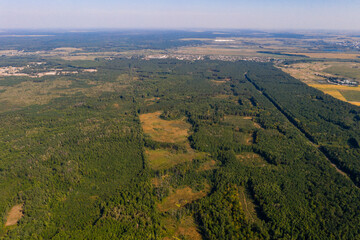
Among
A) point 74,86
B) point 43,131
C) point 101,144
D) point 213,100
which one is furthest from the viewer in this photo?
point 74,86

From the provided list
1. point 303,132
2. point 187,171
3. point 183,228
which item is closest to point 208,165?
point 187,171

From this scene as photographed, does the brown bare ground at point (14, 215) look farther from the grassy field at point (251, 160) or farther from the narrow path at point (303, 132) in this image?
the narrow path at point (303, 132)

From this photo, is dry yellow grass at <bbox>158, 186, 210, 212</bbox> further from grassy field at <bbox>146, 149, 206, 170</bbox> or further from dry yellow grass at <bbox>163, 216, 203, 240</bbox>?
grassy field at <bbox>146, 149, 206, 170</bbox>

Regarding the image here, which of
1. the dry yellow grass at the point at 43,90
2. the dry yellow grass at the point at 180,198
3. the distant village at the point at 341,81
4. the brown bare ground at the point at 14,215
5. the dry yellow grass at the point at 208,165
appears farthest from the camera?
the distant village at the point at 341,81

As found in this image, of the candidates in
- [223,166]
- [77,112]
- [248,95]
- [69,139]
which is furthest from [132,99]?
[223,166]

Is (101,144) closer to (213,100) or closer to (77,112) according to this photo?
(77,112)

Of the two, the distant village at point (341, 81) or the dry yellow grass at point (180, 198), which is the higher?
the distant village at point (341, 81)

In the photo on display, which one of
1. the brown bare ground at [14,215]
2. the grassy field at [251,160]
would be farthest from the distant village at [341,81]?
the brown bare ground at [14,215]
